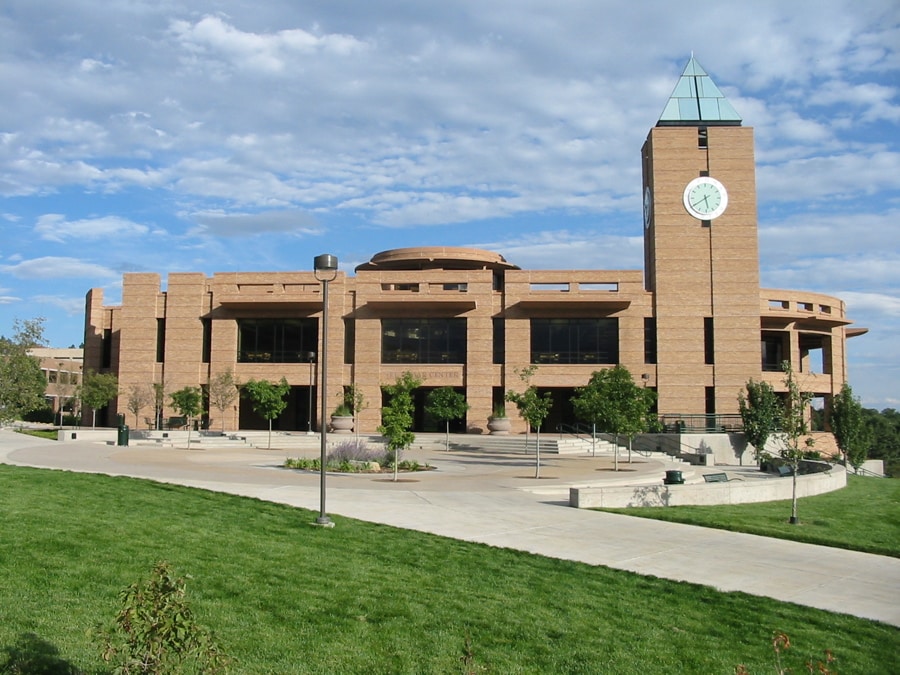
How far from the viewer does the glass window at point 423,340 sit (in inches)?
2021

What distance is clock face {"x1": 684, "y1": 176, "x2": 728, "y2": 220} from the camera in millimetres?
51219

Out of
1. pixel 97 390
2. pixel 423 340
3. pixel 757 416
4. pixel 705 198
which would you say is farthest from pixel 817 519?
pixel 97 390

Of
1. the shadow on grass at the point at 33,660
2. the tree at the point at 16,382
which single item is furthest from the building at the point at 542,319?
the shadow on grass at the point at 33,660

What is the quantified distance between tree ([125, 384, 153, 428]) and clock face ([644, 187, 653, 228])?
119 ft

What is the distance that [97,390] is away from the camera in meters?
46.9

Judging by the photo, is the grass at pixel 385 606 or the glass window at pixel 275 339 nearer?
the grass at pixel 385 606

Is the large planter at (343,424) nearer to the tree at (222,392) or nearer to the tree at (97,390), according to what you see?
the tree at (222,392)

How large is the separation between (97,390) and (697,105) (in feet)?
147

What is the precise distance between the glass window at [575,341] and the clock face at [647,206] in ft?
28.4

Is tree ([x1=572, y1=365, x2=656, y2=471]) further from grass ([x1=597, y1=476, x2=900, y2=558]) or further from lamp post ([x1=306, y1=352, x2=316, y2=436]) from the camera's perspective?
lamp post ([x1=306, y1=352, x2=316, y2=436])

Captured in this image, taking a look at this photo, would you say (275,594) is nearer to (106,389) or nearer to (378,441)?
(378,441)

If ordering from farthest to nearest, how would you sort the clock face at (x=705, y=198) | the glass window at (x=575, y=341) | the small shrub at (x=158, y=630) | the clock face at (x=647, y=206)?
the clock face at (x=647, y=206)
the clock face at (x=705, y=198)
the glass window at (x=575, y=341)
the small shrub at (x=158, y=630)

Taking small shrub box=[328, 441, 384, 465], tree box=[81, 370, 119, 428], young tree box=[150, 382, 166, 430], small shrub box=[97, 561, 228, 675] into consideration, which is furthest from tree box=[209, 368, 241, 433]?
small shrub box=[97, 561, 228, 675]

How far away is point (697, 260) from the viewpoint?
50.8m
